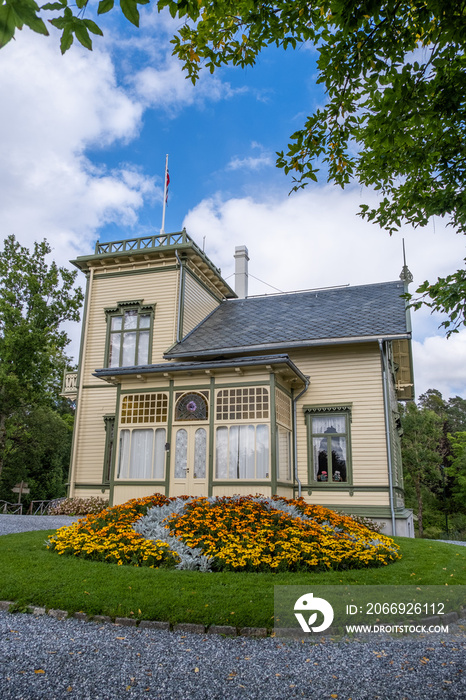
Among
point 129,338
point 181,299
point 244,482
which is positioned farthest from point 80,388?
point 244,482

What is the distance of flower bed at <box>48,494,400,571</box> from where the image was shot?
24.3 ft

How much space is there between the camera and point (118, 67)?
7.19 metres

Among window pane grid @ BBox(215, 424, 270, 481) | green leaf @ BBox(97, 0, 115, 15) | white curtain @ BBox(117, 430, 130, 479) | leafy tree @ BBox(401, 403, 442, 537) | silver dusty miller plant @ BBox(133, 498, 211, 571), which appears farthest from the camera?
leafy tree @ BBox(401, 403, 442, 537)

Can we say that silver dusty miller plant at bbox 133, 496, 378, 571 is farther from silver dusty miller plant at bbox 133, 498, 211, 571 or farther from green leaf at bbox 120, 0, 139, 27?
green leaf at bbox 120, 0, 139, 27

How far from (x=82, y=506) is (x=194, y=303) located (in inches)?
297

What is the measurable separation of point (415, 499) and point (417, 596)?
33.6 meters

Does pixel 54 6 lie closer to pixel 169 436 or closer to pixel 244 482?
pixel 244 482

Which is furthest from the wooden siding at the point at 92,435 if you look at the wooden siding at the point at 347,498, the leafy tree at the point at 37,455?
the leafy tree at the point at 37,455

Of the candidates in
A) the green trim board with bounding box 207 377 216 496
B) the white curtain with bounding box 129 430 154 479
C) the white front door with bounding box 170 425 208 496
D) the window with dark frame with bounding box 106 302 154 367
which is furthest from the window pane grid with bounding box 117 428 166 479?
the window with dark frame with bounding box 106 302 154 367

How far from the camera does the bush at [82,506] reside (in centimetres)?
1533

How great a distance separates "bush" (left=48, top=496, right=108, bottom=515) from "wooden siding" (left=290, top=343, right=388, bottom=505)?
6.24 m

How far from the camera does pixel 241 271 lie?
2166 centimetres

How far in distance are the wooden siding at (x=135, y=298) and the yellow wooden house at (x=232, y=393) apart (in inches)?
1.5

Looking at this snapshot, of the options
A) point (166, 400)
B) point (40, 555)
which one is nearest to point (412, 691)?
point (40, 555)
